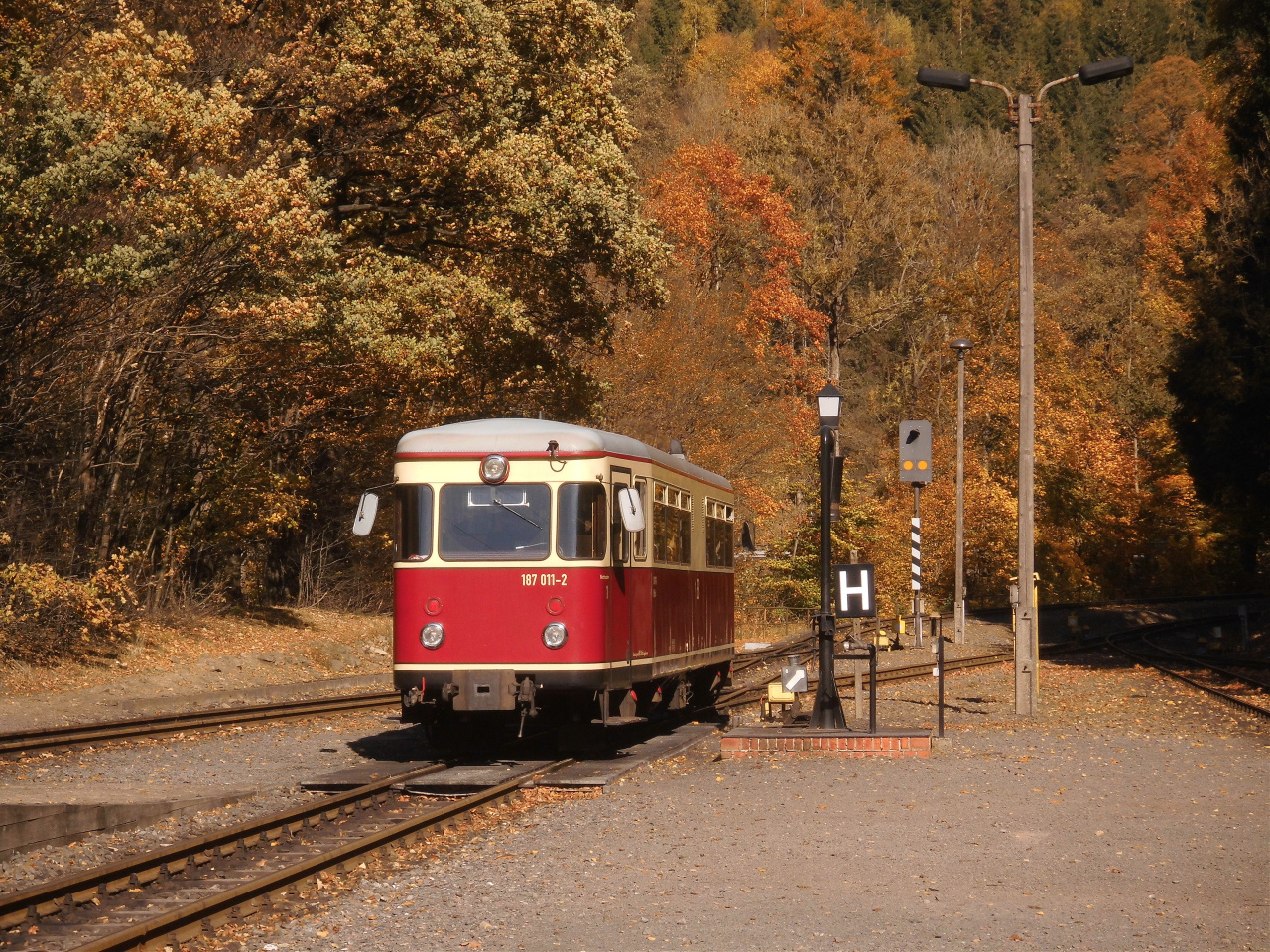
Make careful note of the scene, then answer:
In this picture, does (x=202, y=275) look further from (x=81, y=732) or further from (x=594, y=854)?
(x=594, y=854)

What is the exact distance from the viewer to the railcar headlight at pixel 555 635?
14953mm

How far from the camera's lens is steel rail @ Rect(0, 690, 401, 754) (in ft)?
53.5

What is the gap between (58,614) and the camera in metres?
23.1

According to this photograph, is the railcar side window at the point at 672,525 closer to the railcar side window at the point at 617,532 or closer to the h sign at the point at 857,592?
the railcar side window at the point at 617,532

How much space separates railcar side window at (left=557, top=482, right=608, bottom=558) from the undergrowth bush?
374 inches

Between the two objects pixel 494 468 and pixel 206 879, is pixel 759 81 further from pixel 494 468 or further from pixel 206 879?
pixel 206 879

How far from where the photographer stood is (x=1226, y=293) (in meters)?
33.5

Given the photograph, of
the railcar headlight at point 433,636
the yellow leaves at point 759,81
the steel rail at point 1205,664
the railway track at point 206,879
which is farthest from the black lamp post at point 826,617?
the yellow leaves at point 759,81

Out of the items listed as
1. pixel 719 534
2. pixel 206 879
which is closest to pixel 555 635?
pixel 206 879

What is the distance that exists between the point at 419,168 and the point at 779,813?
18907mm

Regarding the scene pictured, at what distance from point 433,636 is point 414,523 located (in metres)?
1.17

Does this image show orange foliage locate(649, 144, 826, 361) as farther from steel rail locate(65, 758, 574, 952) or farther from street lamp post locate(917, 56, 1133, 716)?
steel rail locate(65, 758, 574, 952)

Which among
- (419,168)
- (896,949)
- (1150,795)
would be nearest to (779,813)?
(1150,795)

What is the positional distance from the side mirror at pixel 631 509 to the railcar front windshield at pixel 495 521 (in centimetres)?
75
